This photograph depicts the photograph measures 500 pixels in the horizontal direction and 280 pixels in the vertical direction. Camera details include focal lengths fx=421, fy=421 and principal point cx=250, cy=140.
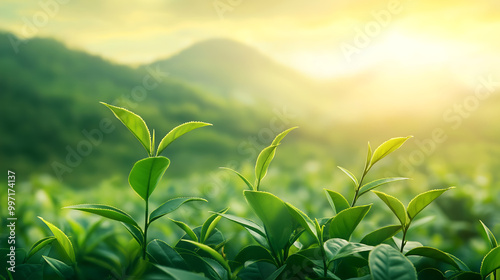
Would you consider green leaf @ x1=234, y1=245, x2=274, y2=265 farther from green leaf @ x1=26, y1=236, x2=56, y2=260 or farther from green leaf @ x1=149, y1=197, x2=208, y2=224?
green leaf @ x1=26, y1=236, x2=56, y2=260

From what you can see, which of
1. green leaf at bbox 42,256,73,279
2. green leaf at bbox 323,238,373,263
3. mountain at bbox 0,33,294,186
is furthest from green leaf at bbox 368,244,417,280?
mountain at bbox 0,33,294,186

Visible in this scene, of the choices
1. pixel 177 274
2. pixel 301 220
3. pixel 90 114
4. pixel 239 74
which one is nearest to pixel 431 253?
pixel 301 220

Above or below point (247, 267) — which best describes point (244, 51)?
above

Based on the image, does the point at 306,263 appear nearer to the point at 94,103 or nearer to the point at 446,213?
A: the point at 446,213

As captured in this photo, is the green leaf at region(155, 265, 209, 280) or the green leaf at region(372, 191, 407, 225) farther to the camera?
the green leaf at region(372, 191, 407, 225)

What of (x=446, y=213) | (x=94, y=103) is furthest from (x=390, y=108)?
(x=94, y=103)

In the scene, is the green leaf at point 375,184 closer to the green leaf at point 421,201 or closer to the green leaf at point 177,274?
the green leaf at point 421,201

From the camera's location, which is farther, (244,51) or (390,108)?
(244,51)

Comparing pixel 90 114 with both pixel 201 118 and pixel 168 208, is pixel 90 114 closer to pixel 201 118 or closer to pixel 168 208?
pixel 201 118

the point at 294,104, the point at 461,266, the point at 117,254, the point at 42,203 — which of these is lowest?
the point at 461,266

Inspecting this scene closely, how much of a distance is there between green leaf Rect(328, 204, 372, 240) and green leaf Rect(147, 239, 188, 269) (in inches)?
5.5

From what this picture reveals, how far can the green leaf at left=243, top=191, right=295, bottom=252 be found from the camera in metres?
0.36

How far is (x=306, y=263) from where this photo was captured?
1.25 ft

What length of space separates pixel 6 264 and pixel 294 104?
15.5 feet
